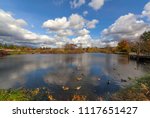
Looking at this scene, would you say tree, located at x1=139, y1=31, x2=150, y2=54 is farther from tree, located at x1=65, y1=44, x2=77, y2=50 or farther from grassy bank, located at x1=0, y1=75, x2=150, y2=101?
tree, located at x1=65, y1=44, x2=77, y2=50

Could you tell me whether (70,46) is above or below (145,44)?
below

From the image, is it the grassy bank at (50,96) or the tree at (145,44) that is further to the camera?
the tree at (145,44)

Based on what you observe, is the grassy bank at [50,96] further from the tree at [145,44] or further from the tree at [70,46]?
the tree at [70,46]

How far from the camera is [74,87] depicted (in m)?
19.1

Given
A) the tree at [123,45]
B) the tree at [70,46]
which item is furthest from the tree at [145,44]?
the tree at [70,46]

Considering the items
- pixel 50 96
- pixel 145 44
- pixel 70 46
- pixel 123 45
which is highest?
pixel 145 44

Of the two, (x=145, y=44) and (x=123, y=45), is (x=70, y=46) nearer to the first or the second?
(x=123, y=45)

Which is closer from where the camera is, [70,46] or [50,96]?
[50,96]

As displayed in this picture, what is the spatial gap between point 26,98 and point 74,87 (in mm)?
6228

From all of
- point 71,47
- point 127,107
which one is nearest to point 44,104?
point 127,107

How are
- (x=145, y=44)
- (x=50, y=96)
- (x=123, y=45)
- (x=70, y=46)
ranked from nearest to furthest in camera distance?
(x=50, y=96)
(x=145, y=44)
(x=123, y=45)
(x=70, y=46)

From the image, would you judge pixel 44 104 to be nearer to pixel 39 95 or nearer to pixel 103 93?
pixel 39 95

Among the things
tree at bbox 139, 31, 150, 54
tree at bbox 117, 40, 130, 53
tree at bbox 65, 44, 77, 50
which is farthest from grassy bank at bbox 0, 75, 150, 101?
tree at bbox 65, 44, 77, 50

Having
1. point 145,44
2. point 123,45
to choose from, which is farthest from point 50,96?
point 123,45
